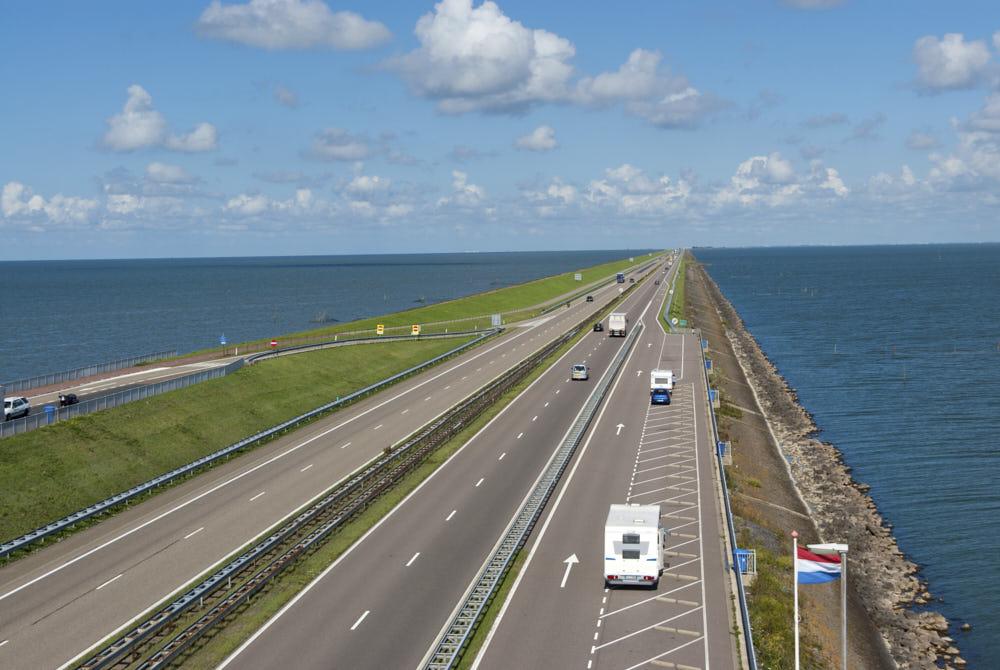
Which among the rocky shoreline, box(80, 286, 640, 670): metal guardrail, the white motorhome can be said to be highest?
the white motorhome

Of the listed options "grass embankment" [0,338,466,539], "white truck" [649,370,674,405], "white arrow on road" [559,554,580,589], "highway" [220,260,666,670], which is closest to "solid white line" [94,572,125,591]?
"highway" [220,260,666,670]

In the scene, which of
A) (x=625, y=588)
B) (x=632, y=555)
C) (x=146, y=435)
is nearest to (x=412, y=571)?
(x=625, y=588)

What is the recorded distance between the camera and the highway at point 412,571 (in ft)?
96.0

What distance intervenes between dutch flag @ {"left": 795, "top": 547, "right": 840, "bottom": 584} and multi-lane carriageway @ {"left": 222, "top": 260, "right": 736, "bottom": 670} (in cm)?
450

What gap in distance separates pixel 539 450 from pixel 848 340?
96.5 metres

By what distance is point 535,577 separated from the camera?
35500mm

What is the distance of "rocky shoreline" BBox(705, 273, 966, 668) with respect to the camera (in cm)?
3925

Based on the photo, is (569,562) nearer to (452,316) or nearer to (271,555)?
(271,555)

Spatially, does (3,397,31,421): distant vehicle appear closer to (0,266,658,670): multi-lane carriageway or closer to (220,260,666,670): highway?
(0,266,658,670): multi-lane carriageway

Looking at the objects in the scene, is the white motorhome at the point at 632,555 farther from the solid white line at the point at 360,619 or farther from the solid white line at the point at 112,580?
the solid white line at the point at 112,580

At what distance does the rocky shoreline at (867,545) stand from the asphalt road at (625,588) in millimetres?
8086

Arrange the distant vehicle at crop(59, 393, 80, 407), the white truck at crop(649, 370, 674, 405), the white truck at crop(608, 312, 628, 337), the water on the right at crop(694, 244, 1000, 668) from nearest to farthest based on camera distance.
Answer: the water on the right at crop(694, 244, 1000, 668) → the distant vehicle at crop(59, 393, 80, 407) → the white truck at crop(649, 370, 674, 405) → the white truck at crop(608, 312, 628, 337)

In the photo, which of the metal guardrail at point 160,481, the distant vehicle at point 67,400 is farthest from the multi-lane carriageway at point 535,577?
the distant vehicle at point 67,400

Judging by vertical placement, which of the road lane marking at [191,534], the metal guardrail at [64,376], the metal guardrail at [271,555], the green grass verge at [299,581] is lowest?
the green grass verge at [299,581]
